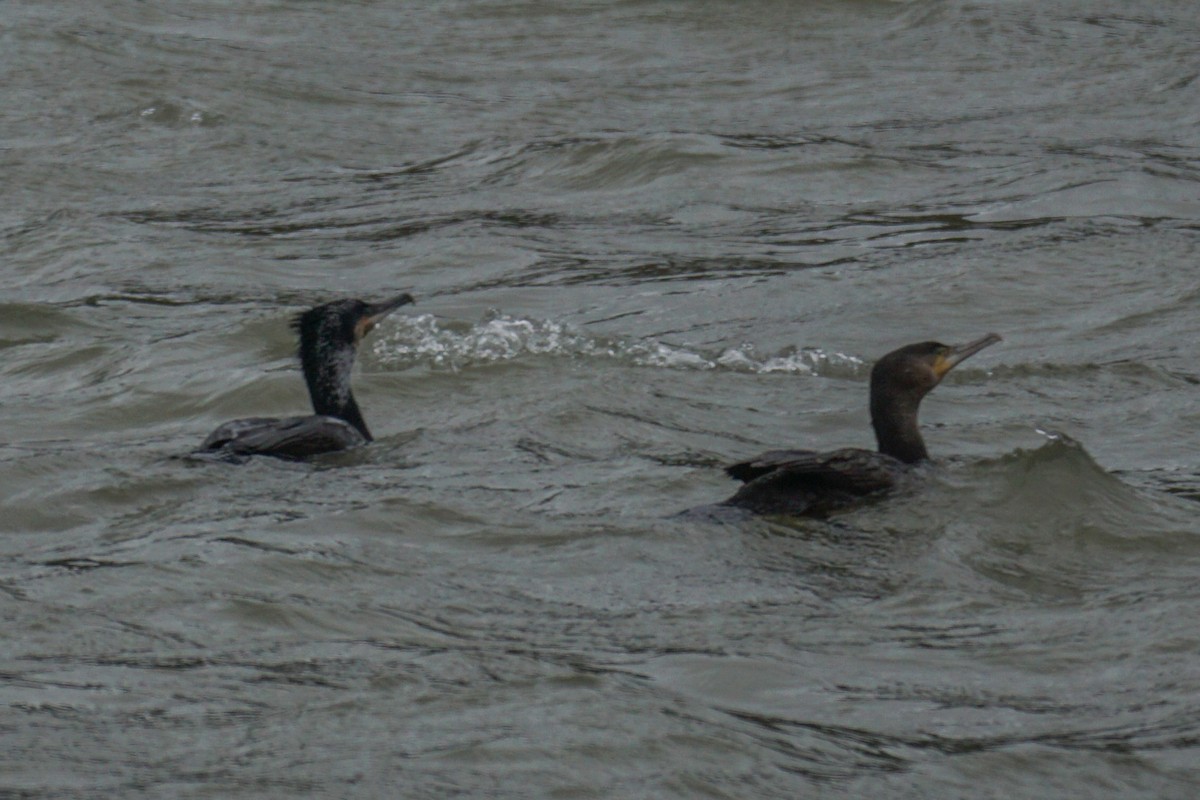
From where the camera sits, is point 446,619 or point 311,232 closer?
point 446,619

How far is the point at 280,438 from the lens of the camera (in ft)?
29.6

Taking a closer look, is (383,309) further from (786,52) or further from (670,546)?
(786,52)

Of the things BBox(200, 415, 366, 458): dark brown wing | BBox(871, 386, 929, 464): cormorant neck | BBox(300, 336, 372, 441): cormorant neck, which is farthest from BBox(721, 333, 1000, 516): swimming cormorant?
BBox(300, 336, 372, 441): cormorant neck

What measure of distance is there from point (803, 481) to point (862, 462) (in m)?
0.30

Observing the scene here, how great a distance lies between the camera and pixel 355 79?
17.6m

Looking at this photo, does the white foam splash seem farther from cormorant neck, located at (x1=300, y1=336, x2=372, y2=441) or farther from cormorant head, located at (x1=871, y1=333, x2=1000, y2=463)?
cormorant head, located at (x1=871, y1=333, x2=1000, y2=463)

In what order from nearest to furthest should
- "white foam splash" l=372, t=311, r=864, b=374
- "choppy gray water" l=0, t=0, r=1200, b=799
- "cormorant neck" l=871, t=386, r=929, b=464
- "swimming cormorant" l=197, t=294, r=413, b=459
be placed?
"choppy gray water" l=0, t=0, r=1200, b=799 → "cormorant neck" l=871, t=386, r=929, b=464 → "swimming cormorant" l=197, t=294, r=413, b=459 → "white foam splash" l=372, t=311, r=864, b=374

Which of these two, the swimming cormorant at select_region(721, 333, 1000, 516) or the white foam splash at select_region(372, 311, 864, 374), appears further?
the white foam splash at select_region(372, 311, 864, 374)

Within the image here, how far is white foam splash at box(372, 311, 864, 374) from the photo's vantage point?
36.6 feet

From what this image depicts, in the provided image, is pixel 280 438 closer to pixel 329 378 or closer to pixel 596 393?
pixel 329 378

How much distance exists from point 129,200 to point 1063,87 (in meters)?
7.08

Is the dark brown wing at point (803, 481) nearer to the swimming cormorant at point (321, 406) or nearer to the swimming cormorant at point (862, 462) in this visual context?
the swimming cormorant at point (862, 462)

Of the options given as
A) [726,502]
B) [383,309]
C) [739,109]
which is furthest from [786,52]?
[726,502]

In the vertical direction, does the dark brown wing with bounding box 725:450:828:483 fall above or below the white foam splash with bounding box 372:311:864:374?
above
